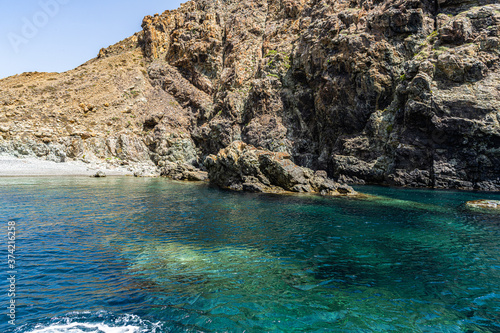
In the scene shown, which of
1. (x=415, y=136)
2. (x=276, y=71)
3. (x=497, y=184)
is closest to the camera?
(x=497, y=184)

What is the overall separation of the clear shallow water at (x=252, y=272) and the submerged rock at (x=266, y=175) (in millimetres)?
14195

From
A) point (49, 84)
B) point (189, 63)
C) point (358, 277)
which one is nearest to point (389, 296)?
point (358, 277)

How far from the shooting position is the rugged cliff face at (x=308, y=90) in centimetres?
4078

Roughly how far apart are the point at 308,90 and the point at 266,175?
29347 mm

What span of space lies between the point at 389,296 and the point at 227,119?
61904mm

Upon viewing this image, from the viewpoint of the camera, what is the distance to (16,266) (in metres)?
11.0

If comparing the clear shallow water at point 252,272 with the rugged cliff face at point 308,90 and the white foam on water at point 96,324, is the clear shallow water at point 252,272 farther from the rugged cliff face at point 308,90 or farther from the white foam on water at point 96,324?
the rugged cliff face at point 308,90

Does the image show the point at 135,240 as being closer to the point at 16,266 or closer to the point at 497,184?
the point at 16,266

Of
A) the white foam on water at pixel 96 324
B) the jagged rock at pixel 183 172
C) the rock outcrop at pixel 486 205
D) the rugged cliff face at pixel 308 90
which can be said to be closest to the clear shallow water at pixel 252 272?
the white foam on water at pixel 96 324

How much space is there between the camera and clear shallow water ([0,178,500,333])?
25.2 feet

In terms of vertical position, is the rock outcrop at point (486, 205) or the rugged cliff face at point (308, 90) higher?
the rugged cliff face at point (308, 90)

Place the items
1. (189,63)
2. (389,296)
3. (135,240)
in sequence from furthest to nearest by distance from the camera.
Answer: (189,63) → (135,240) → (389,296)

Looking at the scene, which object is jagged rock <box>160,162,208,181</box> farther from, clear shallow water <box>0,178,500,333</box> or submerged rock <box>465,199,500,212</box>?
submerged rock <box>465,199,500,212</box>

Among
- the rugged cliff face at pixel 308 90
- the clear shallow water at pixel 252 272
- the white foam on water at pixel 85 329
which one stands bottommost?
the clear shallow water at pixel 252 272
